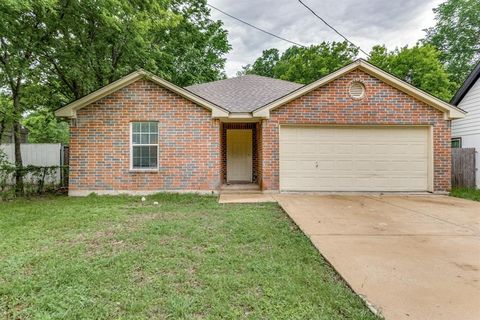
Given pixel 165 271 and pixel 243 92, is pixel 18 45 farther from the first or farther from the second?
pixel 165 271

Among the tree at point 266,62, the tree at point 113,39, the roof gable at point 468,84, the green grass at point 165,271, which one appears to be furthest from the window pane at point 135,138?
the tree at point 266,62

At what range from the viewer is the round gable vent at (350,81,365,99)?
31.5ft

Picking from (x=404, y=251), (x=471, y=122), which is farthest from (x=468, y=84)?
(x=404, y=251)

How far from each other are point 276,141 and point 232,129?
295 centimetres

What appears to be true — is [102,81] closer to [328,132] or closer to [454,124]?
[328,132]

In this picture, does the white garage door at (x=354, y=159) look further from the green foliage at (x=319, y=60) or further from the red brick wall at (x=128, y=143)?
the green foliage at (x=319, y=60)

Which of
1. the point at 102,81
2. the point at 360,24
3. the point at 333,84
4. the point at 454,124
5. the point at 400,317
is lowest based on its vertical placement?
the point at 400,317

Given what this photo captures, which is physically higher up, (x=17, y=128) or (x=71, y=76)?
(x=71, y=76)

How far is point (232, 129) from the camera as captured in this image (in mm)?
11938

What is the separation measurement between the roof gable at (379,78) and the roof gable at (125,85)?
1503 millimetres

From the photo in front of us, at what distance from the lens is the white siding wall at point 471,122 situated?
1142 centimetres

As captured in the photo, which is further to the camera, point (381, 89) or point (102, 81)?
point (102, 81)

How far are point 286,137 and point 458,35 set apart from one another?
1072 inches

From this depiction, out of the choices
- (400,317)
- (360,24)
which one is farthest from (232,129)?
(400,317)
